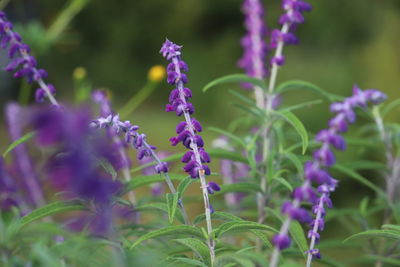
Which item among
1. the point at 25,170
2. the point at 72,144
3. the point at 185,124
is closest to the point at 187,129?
the point at 185,124

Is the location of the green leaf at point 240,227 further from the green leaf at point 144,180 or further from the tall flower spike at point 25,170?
the tall flower spike at point 25,170

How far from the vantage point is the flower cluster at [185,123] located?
4.31 ft

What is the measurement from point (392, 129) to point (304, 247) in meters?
1.32

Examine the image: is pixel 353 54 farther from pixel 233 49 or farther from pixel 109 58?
pixel 109 58

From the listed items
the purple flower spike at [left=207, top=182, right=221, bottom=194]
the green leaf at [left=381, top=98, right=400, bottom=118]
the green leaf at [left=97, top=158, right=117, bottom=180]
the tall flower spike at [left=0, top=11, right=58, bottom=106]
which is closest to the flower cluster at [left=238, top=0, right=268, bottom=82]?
the green leaf at [left=381, top=98, right=400, bottom=118]

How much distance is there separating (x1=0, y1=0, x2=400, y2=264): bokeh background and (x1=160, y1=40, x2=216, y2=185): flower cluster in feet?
17.3

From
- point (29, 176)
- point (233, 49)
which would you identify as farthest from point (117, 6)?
point (29, 176)

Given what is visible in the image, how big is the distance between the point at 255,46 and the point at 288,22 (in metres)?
0.48

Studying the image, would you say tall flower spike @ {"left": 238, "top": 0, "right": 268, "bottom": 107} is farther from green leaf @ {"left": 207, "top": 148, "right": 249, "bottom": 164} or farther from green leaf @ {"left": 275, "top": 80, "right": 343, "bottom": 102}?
green leaf @ {"left": 207, "top": 148, "right": 249, "bottom": 164}

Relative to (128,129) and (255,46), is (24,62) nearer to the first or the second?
(128,129)

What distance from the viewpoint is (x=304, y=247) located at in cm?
149

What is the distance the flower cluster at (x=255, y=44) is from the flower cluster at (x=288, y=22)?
366 millimetres

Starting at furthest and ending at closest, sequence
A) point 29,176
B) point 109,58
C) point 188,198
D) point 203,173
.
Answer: point 109,58 → point 29,176 → point 188,198 → point 203,173

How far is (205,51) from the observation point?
40.1ft
